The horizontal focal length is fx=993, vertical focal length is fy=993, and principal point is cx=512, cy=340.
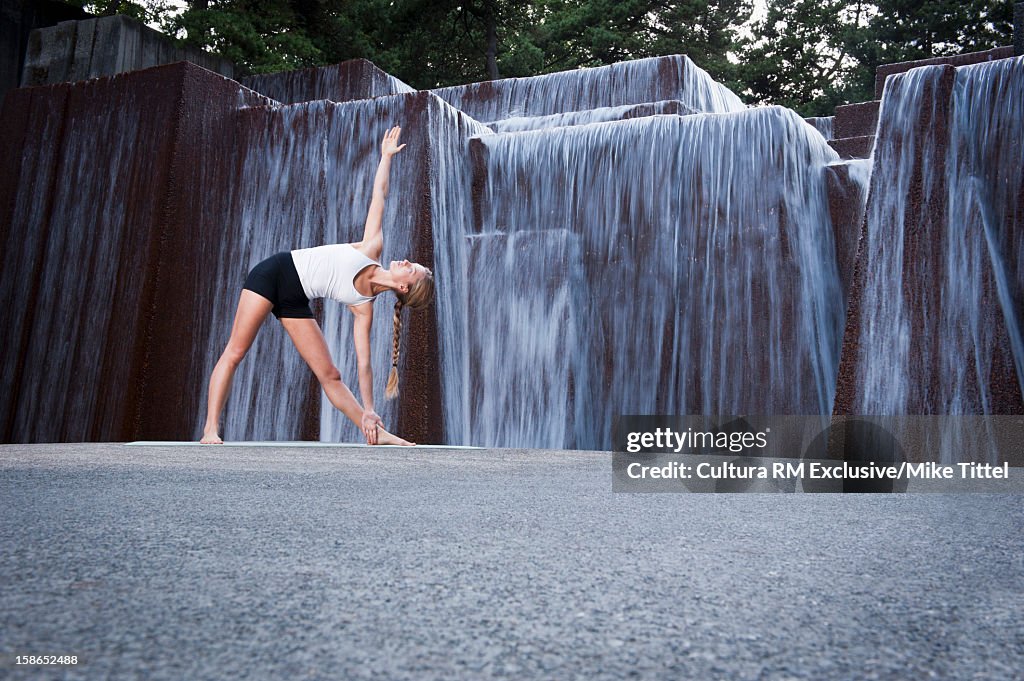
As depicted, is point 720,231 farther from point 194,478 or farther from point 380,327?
point 194,478

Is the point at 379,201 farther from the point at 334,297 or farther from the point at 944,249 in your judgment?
the point at 944,249

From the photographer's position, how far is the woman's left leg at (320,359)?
8.82 meters

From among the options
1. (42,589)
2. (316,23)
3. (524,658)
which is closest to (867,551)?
(524,658)

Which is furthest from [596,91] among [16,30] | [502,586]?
[502,586]

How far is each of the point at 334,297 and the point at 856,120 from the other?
25.9 ft

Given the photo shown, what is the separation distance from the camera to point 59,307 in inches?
380

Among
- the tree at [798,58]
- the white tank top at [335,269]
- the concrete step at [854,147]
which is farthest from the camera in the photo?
the tree at [798,58]

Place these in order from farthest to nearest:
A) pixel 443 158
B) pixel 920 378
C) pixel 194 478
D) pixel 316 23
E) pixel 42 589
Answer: pixel 316 23 → pixel 443 158 → pixel 920 378 → pixel 194 478 → pixel 42 589

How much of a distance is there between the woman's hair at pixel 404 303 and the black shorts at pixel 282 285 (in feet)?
2.83

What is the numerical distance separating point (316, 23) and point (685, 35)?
1095cm

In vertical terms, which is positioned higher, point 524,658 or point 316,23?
point 316,23

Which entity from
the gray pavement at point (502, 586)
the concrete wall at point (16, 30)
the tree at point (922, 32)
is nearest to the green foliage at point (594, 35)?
the tree at point (922, 32)

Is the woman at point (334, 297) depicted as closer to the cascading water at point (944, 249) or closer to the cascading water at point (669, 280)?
the cascading water at point (669, 280)

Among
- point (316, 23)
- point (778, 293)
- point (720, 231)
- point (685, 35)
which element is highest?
point (685, 35)
